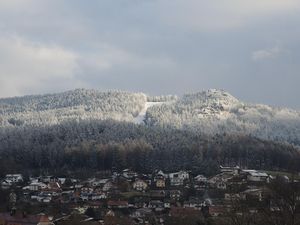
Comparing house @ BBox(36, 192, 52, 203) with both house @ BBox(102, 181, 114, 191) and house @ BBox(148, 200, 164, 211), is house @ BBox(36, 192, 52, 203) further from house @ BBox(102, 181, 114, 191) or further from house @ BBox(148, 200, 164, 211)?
house @ BBox(148, 200, 164, 211)

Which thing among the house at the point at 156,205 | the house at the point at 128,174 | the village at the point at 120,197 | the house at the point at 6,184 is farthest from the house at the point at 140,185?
the house at the point at 6,184

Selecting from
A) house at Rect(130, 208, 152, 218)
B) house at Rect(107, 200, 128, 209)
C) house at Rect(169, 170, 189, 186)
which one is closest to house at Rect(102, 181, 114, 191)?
house at Rect(169, 170, 189, 186)

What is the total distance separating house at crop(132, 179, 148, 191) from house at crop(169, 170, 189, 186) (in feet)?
13.1

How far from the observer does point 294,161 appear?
94562 millimetres

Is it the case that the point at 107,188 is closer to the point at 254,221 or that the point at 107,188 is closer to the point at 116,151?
the point at 116,151

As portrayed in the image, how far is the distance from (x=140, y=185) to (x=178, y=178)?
7124 millimetres

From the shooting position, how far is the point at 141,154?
9931 centimetres

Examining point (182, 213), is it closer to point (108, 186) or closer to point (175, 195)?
point (175, 195)

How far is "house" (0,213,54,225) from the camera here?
4764 centimetres

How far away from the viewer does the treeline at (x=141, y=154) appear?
3789 inches

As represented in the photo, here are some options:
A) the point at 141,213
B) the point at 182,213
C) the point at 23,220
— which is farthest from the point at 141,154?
the point at 23,220

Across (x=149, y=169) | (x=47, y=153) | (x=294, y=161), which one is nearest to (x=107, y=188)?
(x=149, y=169)

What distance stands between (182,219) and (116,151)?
52.3m

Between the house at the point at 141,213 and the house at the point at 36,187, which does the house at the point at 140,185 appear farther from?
the house at the point at 141,213
